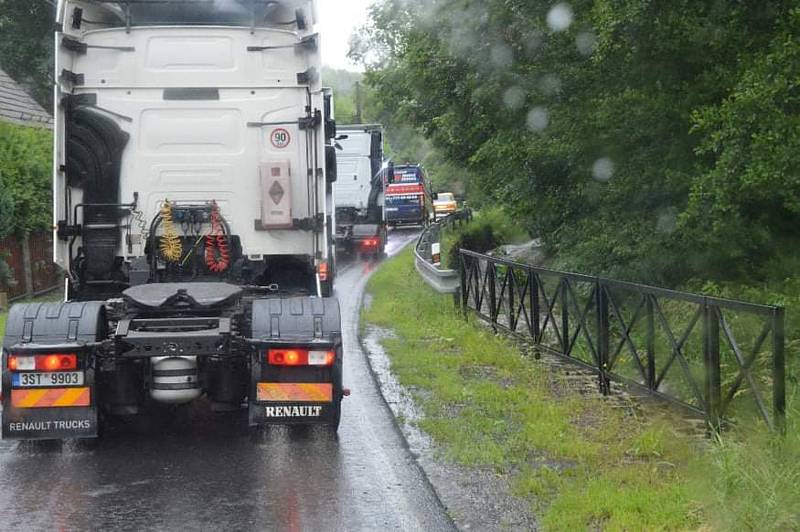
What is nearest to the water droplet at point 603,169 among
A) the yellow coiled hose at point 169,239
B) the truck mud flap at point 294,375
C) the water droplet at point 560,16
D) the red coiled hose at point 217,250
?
the water droplet at point 560,16

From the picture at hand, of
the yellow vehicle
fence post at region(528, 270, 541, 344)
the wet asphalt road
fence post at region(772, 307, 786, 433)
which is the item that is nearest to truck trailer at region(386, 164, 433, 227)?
the yellow vehicle

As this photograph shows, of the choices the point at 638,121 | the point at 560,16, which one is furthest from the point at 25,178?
the point at 638,121

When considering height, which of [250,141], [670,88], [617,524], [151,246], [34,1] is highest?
[34,1]

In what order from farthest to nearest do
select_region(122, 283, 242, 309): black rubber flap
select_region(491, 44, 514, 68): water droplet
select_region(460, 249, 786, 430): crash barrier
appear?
select_region(491, 44, 514, 68): water droplet
select_region(122, 283, 242, 309): black rubber flap
select_region(460, 249, 786, 430): crash barrier

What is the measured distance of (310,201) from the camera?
9.54m

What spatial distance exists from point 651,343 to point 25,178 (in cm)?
1521

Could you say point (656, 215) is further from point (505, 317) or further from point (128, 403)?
point (128, 403)

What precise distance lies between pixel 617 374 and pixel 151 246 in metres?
4.43

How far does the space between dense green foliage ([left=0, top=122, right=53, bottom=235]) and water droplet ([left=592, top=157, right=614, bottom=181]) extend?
1072cm

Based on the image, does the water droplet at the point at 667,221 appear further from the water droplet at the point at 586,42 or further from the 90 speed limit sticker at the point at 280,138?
the 90 speed limit sticker at the point at 280,138

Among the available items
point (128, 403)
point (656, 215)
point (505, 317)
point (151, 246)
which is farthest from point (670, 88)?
point (128, 403)

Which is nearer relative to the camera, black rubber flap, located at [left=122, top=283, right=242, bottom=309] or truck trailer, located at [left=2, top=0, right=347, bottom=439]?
black rubber flap, located at [left=122, top=283, right=242, bottom=309]

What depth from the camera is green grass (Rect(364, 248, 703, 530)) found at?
20.0ft

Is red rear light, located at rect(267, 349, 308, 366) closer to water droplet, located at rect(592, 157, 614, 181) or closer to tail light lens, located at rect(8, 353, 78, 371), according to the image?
tail light lens, located at rect(8, 353, 78, 371)
